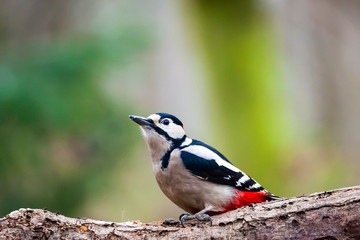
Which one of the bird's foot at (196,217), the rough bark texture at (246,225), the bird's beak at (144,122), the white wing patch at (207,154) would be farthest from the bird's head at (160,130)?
the rough bark texture at (246,225)

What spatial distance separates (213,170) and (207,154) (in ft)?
0.54

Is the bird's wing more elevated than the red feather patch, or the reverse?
the bird's wing

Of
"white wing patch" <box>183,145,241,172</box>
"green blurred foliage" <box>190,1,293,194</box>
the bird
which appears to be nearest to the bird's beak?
the bird

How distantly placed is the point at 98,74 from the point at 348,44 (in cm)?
555

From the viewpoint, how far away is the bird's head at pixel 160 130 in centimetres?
430

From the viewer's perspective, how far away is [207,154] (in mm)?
4195

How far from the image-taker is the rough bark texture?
11.2 feet

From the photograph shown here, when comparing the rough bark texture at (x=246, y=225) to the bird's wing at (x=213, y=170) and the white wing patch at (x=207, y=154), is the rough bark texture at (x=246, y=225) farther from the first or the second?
the white wing patch at (x=207, y=154)

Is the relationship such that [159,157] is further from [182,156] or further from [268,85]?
[268,85]

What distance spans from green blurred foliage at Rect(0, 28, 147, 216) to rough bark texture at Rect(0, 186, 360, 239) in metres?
2.74

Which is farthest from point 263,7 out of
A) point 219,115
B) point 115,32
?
point 115,32

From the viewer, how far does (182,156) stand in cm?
412

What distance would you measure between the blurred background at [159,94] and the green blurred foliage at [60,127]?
12mm

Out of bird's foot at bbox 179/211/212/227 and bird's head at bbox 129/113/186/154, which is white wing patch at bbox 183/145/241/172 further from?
bird's foot at bbox 179/211/212/227
